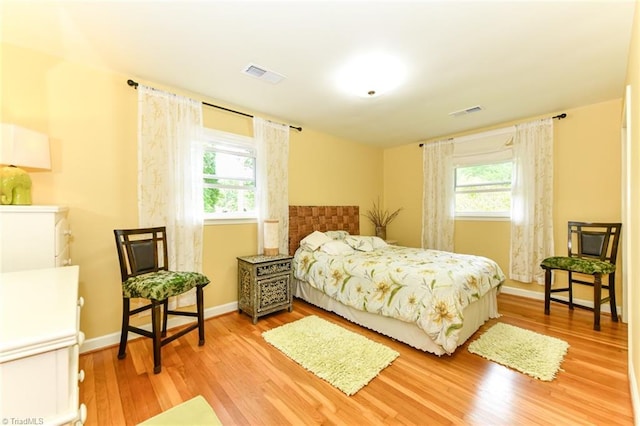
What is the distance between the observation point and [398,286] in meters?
2.46

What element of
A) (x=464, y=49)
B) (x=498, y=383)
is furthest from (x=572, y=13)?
(x=498, y=383)

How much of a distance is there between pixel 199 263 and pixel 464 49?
314 centimetres

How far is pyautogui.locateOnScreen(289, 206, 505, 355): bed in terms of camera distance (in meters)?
2.20

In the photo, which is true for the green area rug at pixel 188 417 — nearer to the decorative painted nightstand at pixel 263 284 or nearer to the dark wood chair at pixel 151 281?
the dark wood chair at pixel 151 281

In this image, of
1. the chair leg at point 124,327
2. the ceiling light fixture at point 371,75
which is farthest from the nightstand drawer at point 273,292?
the ceiling light fixture at point 371,75

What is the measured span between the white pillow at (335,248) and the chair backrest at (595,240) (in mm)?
2669

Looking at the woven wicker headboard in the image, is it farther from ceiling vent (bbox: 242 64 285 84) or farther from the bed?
ceiling vent (bbox: 242 64 285 84)

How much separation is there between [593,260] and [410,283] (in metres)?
2.28

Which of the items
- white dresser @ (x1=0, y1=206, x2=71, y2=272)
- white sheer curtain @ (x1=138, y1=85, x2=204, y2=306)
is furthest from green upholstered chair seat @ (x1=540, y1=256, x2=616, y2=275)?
white dresser @ (x1=0, y1=206, x2=71, y2=272)

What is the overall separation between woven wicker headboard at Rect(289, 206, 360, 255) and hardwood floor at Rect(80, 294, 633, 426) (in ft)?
5.35

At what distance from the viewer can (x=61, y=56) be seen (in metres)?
2.18

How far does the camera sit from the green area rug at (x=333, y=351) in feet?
6.37

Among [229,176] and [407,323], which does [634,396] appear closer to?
[407,323]

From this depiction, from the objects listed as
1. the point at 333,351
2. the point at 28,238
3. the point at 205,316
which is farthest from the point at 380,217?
the point at 28,238
